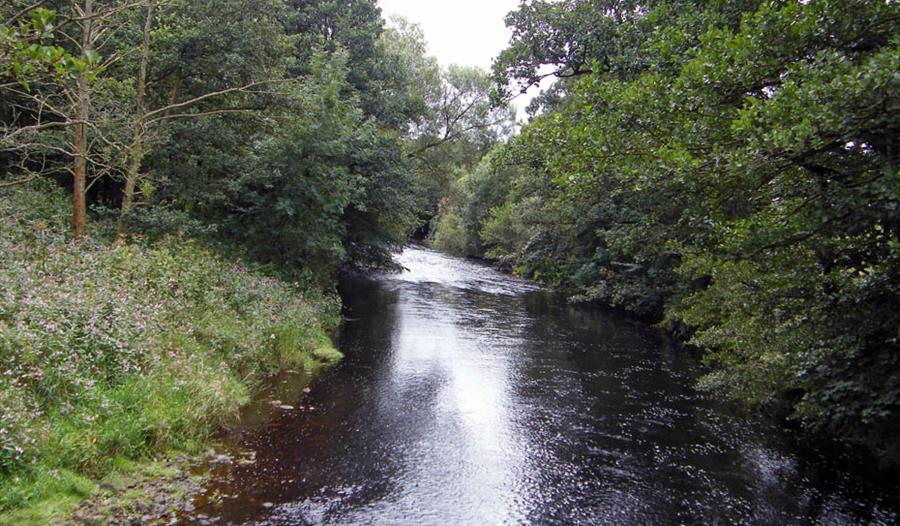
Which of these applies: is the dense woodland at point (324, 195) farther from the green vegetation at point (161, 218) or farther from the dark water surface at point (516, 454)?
the dark water surface at point (516, 454)

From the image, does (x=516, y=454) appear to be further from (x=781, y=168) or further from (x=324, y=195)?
(x=324, y=195)

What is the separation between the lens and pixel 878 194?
5211 mm

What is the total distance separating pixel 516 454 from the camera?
26.7 feet

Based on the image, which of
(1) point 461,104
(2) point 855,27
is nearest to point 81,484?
(2) point 855,27

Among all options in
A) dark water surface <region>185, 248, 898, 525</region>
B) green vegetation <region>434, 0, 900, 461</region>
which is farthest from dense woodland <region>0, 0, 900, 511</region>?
dark water surface <region>185, 248, 898, 525</region>

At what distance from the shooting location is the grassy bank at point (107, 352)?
5449 millimetres

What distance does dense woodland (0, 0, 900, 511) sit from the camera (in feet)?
18.6

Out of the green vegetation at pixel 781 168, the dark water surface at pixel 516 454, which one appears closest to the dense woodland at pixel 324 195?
the green vegetation at pixel 781 168

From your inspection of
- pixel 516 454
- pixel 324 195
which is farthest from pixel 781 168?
pixel 324 195

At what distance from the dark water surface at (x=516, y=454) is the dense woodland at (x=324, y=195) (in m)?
0.85

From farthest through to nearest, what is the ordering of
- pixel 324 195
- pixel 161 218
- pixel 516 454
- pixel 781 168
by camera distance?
pixel 324 195, pixel 161 218, pixel 516 454, pixel 781 168

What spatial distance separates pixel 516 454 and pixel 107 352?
568cm

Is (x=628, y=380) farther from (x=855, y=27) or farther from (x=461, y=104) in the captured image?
(x=461, y=104)

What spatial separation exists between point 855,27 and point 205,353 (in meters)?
9.68
